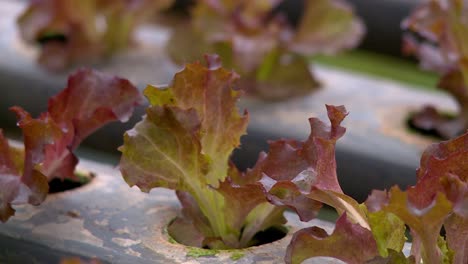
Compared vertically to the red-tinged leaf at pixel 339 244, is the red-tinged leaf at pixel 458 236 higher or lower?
lower

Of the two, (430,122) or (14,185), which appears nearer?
(14,185)

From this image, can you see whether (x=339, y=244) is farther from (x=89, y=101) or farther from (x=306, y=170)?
(x=89, y=101)

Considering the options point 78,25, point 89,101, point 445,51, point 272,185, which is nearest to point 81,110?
point 89,101

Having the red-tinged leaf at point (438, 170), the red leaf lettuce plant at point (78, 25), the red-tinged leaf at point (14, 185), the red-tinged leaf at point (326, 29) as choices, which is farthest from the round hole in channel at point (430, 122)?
the red-tinged leaf at point (14, 185)

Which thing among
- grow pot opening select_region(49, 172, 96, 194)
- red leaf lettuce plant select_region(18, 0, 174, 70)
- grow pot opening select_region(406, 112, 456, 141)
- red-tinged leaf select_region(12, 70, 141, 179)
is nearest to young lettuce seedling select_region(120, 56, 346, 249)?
red-tinged leaf select_region(12, 70, 141, 179)

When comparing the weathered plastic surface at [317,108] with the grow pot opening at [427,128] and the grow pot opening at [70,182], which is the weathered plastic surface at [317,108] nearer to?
the grow pot opening at [427,128]

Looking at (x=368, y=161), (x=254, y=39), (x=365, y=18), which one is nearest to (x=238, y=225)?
(x=368, y=161)

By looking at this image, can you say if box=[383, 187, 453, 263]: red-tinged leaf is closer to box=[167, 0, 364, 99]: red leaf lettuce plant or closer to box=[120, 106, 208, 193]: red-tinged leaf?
box=[120, 106, 208, 193]: red-tinged leaf
